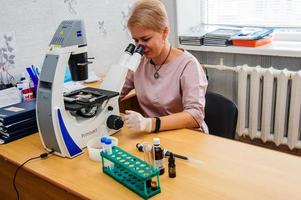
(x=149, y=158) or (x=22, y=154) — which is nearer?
(x=149, y=158)

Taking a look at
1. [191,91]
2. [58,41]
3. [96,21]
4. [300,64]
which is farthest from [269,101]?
[58,41]

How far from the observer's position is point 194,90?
156 centimetres

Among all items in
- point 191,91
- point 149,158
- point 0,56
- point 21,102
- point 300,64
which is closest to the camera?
point 149,158

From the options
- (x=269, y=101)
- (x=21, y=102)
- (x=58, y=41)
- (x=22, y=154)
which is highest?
(x=58, y=41)

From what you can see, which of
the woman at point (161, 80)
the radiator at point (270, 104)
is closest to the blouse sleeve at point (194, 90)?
the woman at point (161, 80)

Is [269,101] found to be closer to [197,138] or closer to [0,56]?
[197,138]

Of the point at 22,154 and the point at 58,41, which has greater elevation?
the point at 58,41

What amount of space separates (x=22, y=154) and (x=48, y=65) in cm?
39

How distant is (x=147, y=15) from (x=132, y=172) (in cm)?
79

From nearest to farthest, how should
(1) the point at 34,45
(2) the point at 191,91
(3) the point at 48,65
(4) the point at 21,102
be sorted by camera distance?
(3) the point at 48,65
(2) the point at 191,91
(4) the point at 21,102
(1) the point at 34,45

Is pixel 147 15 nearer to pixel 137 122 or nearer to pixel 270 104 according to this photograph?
pixel 137 122

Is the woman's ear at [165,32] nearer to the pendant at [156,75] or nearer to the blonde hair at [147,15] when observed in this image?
the blonde hair at [147,15]

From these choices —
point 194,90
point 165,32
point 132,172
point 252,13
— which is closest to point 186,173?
point 132,172

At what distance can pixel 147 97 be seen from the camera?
5.62 feet
